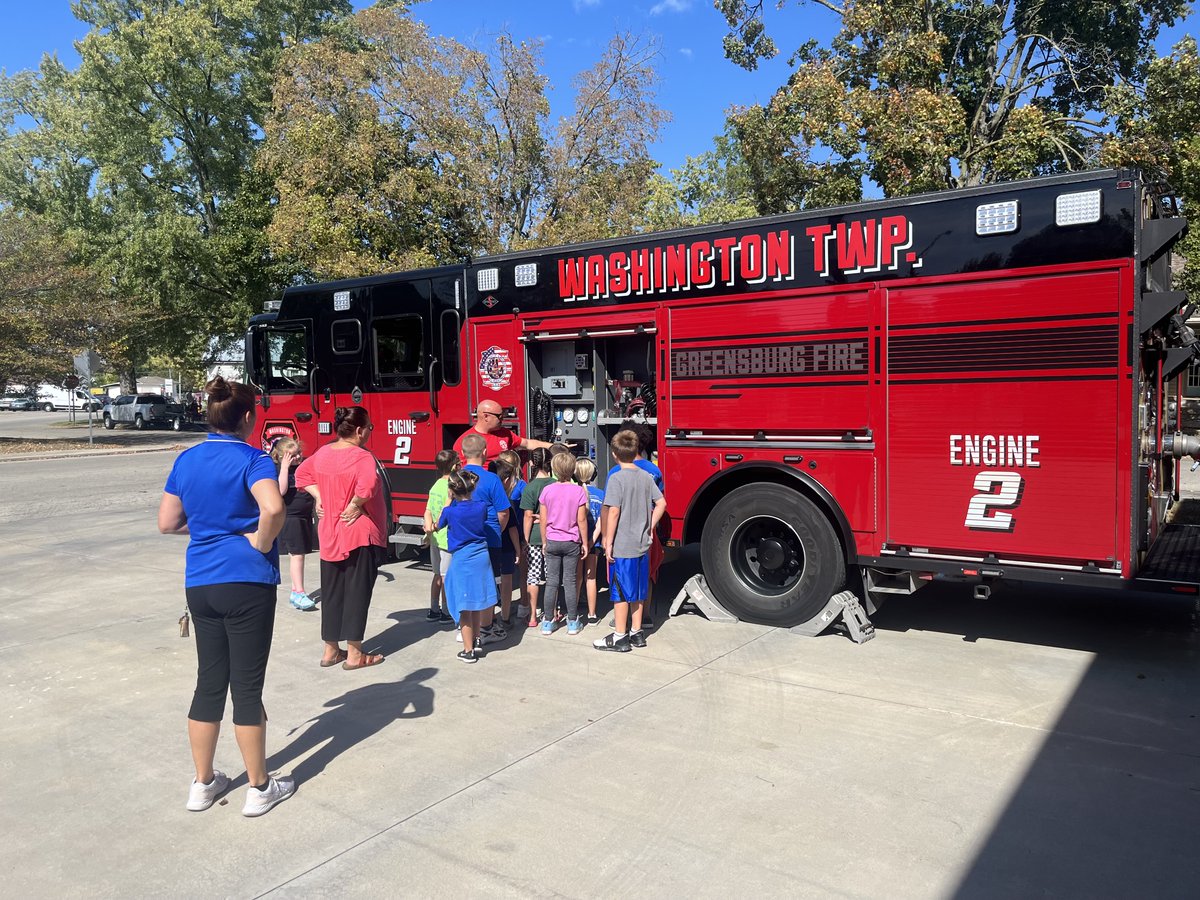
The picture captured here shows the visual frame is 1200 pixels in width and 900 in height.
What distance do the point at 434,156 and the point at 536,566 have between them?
600 inches

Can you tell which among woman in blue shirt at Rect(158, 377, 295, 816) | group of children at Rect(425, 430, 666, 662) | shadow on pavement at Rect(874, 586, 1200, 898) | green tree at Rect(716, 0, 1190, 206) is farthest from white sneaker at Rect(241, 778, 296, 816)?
green tree at Rect(716, 0, 1190, 206)

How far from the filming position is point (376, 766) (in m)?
4.42

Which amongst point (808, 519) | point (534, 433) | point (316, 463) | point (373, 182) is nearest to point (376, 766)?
point (316, 463)

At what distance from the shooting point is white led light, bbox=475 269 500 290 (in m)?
8.19

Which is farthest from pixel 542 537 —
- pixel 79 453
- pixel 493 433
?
pixel 79 453

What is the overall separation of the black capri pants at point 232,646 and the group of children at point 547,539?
2.22 meters

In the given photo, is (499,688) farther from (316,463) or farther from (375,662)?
(316,463)

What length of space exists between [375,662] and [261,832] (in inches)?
90.4

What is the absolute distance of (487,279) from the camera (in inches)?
325

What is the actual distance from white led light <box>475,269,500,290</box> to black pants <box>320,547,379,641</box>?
3.15m

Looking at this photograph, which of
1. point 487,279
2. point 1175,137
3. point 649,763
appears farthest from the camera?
point 1175,137

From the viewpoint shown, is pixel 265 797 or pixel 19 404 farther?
pixel 19 404

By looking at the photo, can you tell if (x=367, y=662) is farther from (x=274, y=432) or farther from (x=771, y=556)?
(x=274, y=432)

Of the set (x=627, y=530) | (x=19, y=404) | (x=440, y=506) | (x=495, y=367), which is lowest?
(x=627, y=530)
